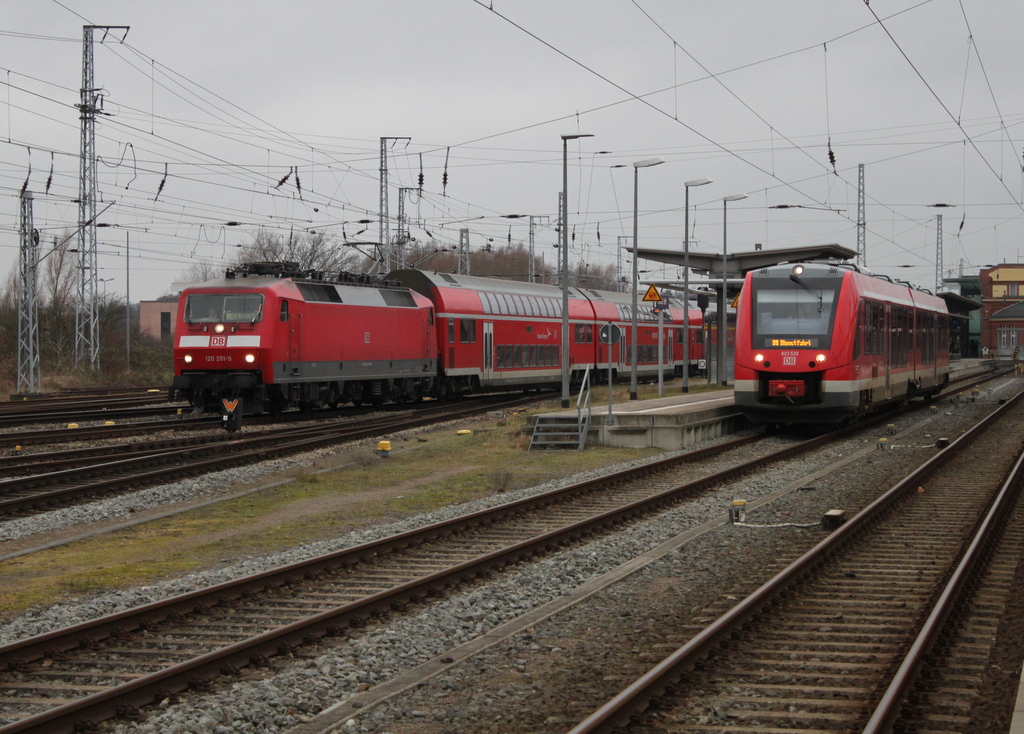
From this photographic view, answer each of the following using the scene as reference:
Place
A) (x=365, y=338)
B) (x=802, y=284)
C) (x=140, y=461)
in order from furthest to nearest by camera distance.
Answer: (x=365, y=338)
(x=802, y=284)
(x=140, y=461)

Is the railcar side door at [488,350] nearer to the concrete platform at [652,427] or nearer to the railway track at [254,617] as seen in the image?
the concrete platform at [652,427]

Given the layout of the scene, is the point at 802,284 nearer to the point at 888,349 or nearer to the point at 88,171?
the point at 888,349

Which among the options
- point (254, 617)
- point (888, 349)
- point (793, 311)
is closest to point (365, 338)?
point (793, 311)

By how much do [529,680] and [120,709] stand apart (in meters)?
2.43

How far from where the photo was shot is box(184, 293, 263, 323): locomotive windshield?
24.0 meters

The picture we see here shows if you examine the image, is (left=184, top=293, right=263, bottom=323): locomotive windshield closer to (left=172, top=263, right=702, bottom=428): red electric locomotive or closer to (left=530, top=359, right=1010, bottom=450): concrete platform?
(left=172, top=263, right=702, bottom=428): red electric locomotive

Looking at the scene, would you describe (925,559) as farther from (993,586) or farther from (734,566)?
(734,566)

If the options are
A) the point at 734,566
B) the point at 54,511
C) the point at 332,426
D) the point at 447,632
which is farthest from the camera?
the point at 332,426

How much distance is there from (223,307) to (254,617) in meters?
17.0

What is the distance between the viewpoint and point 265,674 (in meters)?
6.87

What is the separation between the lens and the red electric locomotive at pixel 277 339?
943 inches

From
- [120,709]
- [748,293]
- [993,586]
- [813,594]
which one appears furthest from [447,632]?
[748,293]

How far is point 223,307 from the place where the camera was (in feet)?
79.6

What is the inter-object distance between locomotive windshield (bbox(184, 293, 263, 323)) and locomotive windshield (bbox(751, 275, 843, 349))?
35.6 ft
